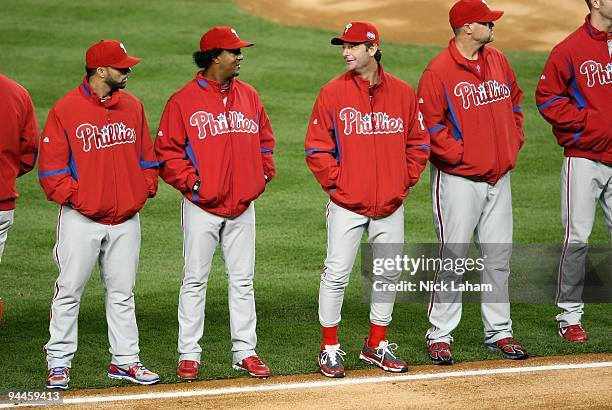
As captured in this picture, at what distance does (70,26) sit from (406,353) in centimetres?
1280

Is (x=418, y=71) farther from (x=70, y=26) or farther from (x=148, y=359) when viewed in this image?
(x=148, y=359)

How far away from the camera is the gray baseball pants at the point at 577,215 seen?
25.7 feet

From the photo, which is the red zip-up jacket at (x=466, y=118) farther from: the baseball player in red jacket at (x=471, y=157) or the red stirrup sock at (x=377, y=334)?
the red stirrup sock at (x=377, y=334)

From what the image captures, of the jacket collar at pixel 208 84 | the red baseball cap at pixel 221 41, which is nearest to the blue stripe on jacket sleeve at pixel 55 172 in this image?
the jacket collar at pixel 208 84

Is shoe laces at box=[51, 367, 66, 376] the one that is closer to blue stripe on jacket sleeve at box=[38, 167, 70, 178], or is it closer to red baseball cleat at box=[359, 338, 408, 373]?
blue stripe on jacket sleeve at box=[38, 167, 70, 178]

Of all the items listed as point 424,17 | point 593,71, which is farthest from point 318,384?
point 424,17

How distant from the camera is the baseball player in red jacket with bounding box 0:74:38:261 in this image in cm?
697

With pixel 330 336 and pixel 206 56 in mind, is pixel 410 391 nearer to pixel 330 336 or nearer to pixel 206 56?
pixel 330 336

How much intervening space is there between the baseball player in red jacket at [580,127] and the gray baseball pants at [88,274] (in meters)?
3.14

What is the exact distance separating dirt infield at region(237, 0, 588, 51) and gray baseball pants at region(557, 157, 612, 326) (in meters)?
11.2

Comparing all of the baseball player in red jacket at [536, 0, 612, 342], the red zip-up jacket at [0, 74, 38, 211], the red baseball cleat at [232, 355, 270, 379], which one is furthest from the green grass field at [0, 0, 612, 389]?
the red zip-up jacket at [0, 74, 38, 211]

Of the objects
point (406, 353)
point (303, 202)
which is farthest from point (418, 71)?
point (406, 353)

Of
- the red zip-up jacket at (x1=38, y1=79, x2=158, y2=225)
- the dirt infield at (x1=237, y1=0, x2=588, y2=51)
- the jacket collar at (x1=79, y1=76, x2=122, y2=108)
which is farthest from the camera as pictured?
the dirt infield at (x1=237, y1=0, x2=588, y2=51)

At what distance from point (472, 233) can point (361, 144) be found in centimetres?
109
